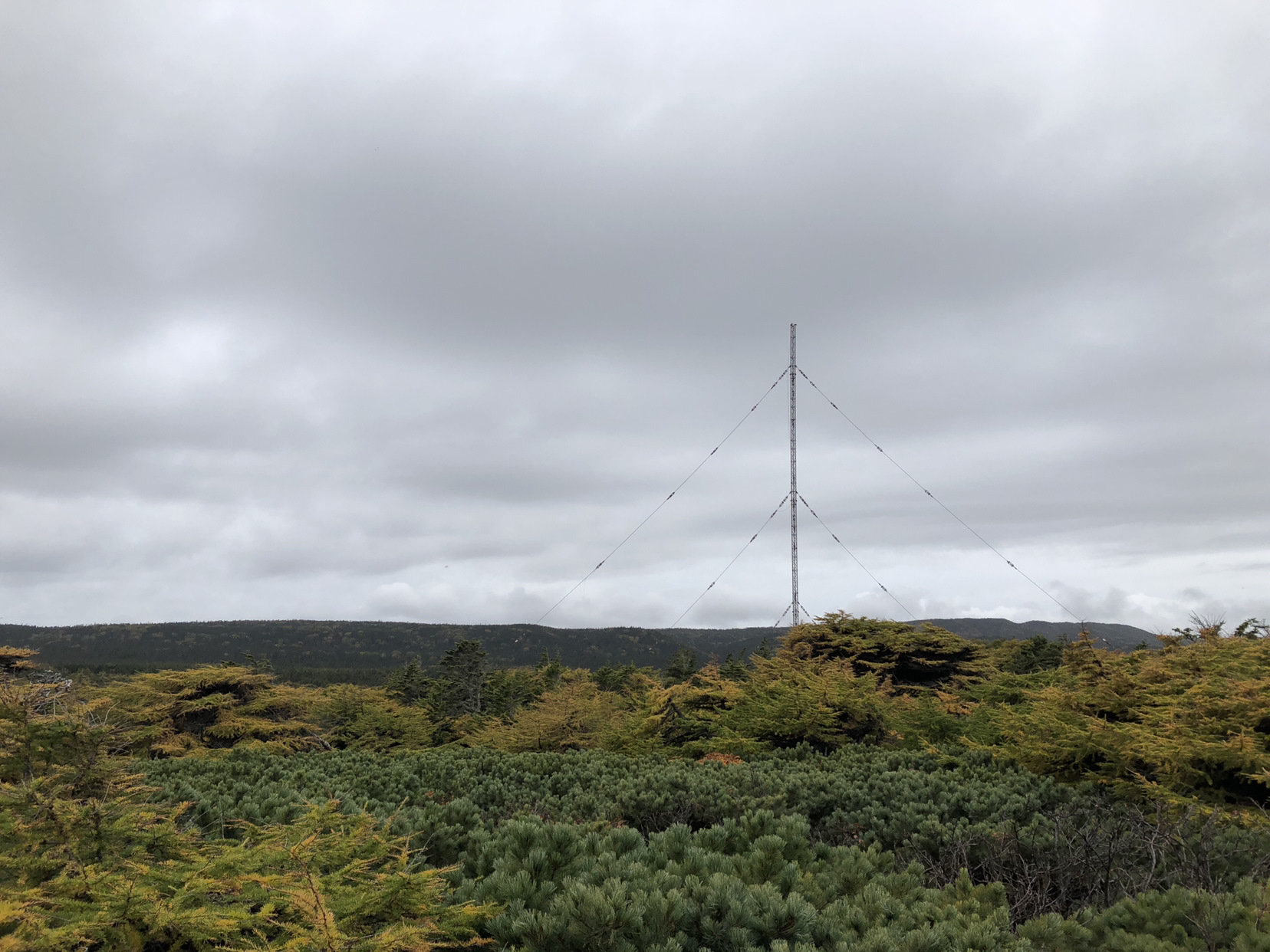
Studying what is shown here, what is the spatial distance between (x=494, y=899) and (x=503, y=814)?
3.00 m

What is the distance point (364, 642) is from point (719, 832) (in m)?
149

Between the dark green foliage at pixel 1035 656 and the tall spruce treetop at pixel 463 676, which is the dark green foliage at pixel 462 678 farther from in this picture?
the dark green foliage at pixel 1035 656

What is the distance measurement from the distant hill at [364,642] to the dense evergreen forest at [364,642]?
17cm

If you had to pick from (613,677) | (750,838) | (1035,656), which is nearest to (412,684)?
(613,677)

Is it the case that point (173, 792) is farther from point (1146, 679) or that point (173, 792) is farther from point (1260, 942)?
point (1146, 679)

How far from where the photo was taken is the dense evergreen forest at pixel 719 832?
11.0 feet

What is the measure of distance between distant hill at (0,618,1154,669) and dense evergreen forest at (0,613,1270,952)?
107025mm

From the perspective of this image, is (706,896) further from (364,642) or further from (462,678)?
(364,642)

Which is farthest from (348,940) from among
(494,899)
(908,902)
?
(908,902)

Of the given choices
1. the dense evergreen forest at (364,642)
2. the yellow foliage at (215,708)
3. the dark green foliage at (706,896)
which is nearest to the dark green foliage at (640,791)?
the dark green foliage at (706,896)

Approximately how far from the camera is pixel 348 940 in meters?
3.07

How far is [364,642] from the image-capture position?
140 meters

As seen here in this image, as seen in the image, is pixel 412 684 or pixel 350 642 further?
pixel 350 642

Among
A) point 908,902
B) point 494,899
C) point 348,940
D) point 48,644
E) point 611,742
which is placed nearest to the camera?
point 348,940
